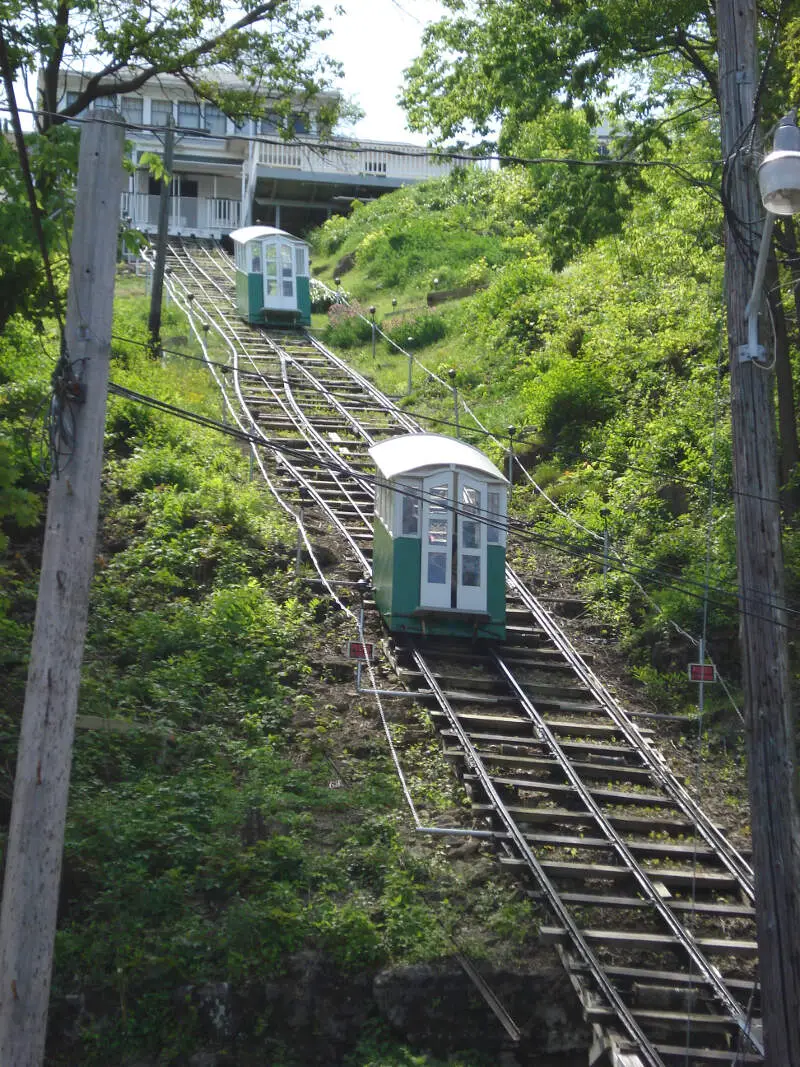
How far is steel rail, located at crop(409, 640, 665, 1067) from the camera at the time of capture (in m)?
10.0

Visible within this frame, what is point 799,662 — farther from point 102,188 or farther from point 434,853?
point 102,188

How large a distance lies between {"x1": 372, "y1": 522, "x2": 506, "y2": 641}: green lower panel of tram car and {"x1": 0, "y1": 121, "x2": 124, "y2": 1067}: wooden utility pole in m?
9.41

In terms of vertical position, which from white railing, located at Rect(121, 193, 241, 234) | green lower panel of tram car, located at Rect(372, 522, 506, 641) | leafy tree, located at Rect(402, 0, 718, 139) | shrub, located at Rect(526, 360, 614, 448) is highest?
white railing, located at Rect(121, 193, 241, 234)

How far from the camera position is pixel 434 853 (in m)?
12.6

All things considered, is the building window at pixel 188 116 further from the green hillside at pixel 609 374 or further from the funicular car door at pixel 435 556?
the funicular car door at pixel 435 556

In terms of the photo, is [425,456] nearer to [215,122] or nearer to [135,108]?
[215,122]

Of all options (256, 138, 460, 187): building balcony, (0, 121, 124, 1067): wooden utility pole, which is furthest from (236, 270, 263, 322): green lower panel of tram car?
(0, 121, 124, 1067): wooden utility pole

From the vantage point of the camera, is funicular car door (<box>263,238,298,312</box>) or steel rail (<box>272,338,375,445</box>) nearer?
steel rail (<box>272,338,375,445</box>)

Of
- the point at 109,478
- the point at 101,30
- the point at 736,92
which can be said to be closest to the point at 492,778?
the point at 736,92

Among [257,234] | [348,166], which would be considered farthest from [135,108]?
[257,234]

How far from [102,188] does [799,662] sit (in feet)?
37.3

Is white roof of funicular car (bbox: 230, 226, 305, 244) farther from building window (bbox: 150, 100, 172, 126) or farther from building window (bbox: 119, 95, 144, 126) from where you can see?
building window (bbox: 119, 95, 144, 126)

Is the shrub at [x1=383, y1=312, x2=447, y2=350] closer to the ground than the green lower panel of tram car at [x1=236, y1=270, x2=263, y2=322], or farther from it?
closer to the ground

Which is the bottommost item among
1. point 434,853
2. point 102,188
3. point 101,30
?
point 434,853
